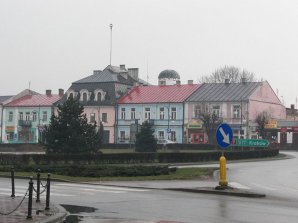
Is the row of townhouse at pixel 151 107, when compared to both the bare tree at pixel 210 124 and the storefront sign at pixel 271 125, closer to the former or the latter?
the storefront sign at pixel 271 125

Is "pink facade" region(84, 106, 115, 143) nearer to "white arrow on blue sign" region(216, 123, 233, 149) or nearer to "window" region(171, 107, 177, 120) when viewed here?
"window" region(171, 107, 177, 120)

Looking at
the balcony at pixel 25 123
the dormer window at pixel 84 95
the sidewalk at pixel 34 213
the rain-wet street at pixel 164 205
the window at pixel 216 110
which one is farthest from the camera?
the balcony at pixel 25 123

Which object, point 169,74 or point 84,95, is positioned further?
point 169,74

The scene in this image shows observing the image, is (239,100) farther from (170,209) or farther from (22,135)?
(170,209)

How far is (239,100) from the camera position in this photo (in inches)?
3164

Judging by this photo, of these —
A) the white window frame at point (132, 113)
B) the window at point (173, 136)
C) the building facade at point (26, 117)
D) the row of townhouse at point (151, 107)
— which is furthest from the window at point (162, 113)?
the building facade at point (26, 117)

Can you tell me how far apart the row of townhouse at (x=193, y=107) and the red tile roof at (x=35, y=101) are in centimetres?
1310

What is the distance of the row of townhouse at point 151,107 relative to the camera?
8138 cm

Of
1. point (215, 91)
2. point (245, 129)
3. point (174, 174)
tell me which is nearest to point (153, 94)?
point (215, 91)

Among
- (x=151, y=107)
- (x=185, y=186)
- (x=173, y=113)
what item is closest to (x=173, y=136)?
(x=173, y=113)

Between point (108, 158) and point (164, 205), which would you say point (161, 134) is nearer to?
point (108, 158)

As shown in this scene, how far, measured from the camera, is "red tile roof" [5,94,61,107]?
94350 mm

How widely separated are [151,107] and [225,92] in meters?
11.4

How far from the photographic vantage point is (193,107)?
83625 millimetres
